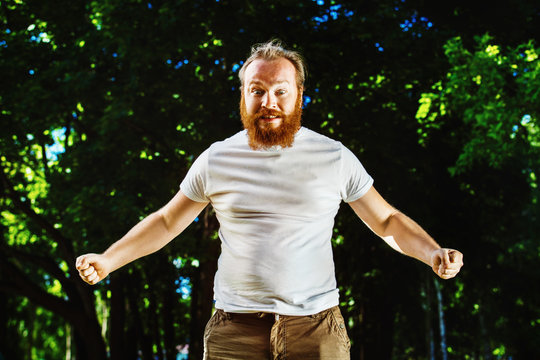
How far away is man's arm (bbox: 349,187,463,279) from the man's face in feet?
1.40

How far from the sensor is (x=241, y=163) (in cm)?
237

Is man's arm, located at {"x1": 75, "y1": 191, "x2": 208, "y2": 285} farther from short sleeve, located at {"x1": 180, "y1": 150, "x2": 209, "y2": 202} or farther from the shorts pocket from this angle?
the shorts pocket

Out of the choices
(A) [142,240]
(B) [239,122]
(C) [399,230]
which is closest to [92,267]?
(A) [142,240]

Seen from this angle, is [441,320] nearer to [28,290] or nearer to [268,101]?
[28,290]

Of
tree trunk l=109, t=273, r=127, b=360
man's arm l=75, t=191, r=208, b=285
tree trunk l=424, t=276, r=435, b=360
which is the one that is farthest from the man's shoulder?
tree trunk l=424, t=276, r=435, b=360

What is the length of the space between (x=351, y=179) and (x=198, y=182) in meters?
0.63

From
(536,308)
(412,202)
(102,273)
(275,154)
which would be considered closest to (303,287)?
(275,154)

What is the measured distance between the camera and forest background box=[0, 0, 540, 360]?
9602mm

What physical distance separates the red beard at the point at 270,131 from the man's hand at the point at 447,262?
0.72 meters

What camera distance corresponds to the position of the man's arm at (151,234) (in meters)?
2.39

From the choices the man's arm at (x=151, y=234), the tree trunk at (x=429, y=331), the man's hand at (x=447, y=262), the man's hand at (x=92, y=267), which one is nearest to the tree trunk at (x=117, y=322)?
the tree trunk at (x=429, y=331)

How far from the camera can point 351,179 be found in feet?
7.93

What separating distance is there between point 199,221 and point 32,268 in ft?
20.9

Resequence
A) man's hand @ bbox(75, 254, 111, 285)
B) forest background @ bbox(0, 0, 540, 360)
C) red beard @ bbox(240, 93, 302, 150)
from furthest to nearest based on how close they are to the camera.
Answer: forest background @ bbox(0, 0, 540, 360)
red beard @ bbox(240, 93, 302, 150)
man's hand @ bbox(75, 254, 111, 285)
